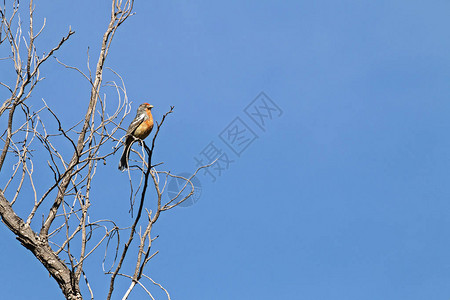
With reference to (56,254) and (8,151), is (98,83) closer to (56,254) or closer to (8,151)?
(8,151)

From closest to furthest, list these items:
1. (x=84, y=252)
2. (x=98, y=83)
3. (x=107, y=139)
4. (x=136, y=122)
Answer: (x=84, y=252)
(x=107, y=139)
(x=98, y=83)
(x=136, y=122)

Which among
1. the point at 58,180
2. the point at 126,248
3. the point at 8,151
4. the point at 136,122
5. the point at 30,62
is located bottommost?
the point at 126,248

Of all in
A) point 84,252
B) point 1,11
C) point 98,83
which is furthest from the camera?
point 1,11

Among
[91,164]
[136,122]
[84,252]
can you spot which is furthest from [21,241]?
[136,122]

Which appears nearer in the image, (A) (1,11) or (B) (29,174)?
(B) (29,174)

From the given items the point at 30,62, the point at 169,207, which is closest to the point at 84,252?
the point at 169,207

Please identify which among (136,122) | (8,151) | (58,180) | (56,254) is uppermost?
(136,122)

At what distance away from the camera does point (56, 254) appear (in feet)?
11.5

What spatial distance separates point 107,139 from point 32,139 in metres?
0.68

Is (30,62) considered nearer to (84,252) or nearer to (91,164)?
(91,164)

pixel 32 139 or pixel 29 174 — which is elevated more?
pixel 32 139

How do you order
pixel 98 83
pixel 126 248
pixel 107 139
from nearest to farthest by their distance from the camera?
1. pixel 126 248
2. pixel 107 139
3. pixel 98 83

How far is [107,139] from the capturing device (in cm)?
366

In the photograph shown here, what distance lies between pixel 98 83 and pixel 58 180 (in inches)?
32.7
